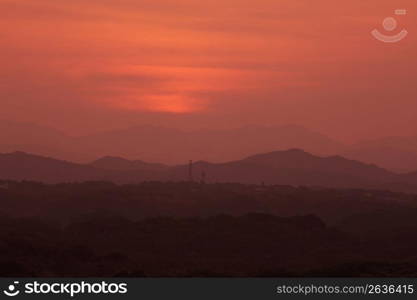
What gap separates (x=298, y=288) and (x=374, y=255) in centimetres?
4622

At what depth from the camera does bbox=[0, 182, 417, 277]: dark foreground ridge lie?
66062mm

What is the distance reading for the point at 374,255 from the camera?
268 feet

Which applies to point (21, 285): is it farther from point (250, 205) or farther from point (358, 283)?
point (250, 205)

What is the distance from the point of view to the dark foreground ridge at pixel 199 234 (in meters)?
66.1

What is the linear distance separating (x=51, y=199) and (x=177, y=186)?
130 feet

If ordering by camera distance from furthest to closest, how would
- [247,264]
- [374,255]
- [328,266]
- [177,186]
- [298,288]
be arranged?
[177,186]
[374,255]
[247,264]
[328,266]
[298,288]

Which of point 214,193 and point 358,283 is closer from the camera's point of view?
point 358,283

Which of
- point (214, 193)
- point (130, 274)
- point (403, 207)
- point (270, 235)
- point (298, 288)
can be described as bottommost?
point (298, 288)

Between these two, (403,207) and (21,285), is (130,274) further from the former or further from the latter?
(403,207)

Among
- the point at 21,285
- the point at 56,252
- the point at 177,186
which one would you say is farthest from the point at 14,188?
the point at 21,285

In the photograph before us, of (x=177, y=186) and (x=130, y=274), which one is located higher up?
(x=177, y=186)

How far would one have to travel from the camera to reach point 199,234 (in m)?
96.8

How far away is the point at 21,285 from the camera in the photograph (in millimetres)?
37781

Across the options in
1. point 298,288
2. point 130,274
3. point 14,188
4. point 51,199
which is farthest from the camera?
point 14,188
